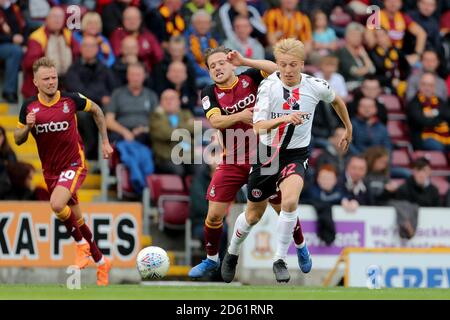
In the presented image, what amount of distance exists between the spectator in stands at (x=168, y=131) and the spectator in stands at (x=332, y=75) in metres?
2.92

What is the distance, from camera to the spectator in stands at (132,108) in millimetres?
20078

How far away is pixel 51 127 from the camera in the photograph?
15.6 metres

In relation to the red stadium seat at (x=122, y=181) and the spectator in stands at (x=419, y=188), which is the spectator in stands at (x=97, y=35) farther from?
Result: the spectator in stands at (x=419, y=188)

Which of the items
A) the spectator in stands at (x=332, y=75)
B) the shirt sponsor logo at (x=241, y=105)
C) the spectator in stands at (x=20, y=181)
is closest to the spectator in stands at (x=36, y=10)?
the spectator in stands at (x=20, y=181)

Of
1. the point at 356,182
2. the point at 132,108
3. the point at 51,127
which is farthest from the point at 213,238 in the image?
the point at 356,182

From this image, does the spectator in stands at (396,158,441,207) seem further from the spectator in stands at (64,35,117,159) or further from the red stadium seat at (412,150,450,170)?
the spectator in stands at (64,35,117,159)

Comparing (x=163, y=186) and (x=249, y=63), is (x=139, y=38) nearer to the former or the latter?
(x=163, y=186)

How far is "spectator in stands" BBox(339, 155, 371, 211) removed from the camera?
2009cm

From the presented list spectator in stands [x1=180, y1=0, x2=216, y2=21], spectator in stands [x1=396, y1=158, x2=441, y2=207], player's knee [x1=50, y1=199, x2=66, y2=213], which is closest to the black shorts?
player's knee [x1=50, y1=199, x2=66, y2=213]

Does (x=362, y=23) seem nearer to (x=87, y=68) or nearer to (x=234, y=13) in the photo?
(x=234, y=13)

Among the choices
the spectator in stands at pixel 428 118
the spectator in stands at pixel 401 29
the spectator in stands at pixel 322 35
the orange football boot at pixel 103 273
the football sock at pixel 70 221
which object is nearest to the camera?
the football sock at pixel 70 221

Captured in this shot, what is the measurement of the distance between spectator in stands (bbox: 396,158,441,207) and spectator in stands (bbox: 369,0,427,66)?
432cm

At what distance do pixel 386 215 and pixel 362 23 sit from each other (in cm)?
640
